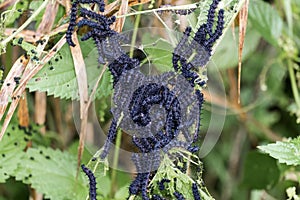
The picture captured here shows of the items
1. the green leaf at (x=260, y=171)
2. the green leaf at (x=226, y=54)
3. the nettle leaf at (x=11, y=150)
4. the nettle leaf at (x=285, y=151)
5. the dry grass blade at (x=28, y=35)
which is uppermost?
the dry grass blade at (x=28, y=35)

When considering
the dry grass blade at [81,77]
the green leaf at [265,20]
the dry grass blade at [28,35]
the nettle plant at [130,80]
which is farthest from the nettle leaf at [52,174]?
the green leaf at [265,20]

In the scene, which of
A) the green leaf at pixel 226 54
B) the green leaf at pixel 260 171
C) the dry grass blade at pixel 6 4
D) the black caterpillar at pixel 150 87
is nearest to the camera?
the black caterpillar at pixel 150 87

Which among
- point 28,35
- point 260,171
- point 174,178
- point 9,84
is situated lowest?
point 260,171

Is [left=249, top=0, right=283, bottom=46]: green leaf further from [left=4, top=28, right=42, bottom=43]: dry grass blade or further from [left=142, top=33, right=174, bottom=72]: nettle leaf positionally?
[left=4, top=28, right=42, bottom=43]: dry grass blade

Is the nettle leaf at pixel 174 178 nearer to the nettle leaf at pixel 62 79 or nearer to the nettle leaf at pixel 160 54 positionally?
the nettle leaf at pixel 160 54

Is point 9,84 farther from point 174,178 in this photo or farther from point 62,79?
point 174,178

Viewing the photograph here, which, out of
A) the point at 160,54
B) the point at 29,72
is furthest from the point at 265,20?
the point at 29,72
